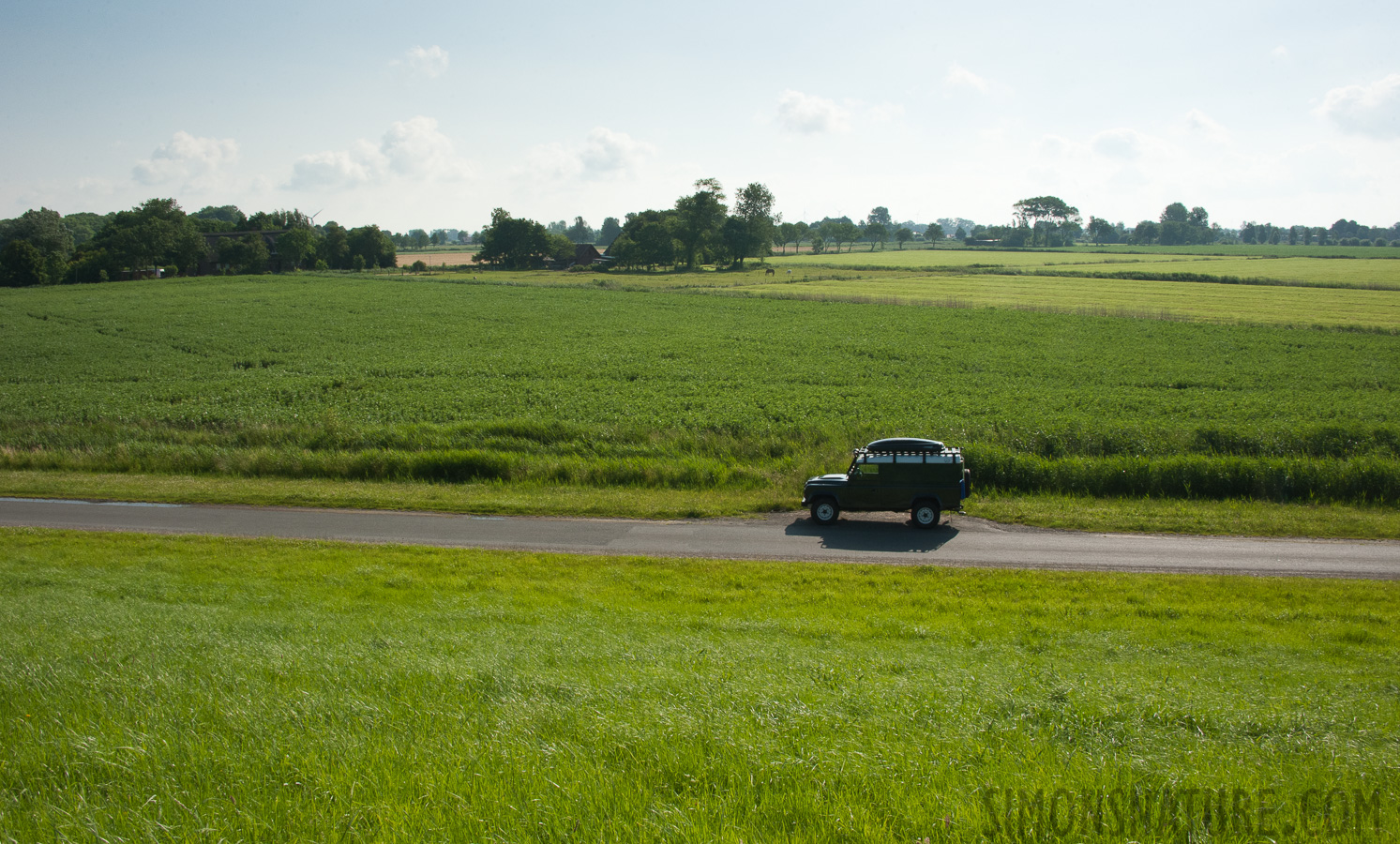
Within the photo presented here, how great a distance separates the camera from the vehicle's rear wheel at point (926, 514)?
1884 centimetres

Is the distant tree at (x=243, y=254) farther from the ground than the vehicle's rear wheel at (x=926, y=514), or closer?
farther from the ground

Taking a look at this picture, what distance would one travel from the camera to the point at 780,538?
18.2 metres

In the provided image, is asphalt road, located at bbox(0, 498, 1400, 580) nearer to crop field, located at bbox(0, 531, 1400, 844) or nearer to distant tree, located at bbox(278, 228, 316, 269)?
crop field, located at bbox(0, 531, 1400, 844)

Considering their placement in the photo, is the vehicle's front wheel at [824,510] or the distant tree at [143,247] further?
the distant tree at [143,247]

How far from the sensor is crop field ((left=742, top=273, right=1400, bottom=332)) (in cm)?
5867

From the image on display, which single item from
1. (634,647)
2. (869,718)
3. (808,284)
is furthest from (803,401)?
(808,284)

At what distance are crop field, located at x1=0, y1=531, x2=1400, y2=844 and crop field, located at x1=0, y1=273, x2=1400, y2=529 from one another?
37.0 ft

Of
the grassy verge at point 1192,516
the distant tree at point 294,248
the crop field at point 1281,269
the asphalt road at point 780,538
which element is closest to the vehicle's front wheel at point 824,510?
the asphalt road at point 780,538

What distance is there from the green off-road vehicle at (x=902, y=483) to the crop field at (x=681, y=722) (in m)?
6.77

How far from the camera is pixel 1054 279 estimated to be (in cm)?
9650

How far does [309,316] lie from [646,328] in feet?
95.7

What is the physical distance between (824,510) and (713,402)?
11.3 metres

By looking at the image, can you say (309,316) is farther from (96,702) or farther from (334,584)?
(96,702)

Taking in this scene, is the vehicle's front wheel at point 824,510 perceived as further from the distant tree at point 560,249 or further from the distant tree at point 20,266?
the distant tree at point 560,249
